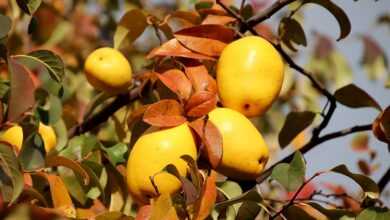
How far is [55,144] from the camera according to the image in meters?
1.11

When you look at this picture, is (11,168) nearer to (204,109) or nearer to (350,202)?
(204,109)

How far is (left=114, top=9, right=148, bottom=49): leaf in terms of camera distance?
1.16m

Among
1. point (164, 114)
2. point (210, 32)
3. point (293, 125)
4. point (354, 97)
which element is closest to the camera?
point (164, 114)

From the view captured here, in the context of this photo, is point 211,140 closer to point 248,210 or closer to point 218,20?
point 248,210

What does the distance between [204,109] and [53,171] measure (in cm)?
36

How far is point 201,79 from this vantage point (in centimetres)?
96

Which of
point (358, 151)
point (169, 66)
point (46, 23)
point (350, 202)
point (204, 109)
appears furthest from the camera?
point (46, 23)

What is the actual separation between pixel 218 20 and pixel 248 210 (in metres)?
0.28

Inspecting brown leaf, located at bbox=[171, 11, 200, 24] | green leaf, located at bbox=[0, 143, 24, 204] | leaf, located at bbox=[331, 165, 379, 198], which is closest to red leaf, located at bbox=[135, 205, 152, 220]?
green leaf, located at bbox=[0, 143, 24, 204]

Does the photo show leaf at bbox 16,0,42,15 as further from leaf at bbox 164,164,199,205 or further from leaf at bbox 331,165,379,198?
leaf at bbox 331,165,379,198

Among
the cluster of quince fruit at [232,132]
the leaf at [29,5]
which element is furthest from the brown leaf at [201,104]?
the leaf at [29,5]

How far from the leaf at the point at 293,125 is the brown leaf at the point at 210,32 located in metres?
0.26

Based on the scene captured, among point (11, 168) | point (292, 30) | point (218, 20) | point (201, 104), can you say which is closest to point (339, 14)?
point (292, 30)

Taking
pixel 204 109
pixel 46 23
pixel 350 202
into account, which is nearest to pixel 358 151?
pixel 350 202
